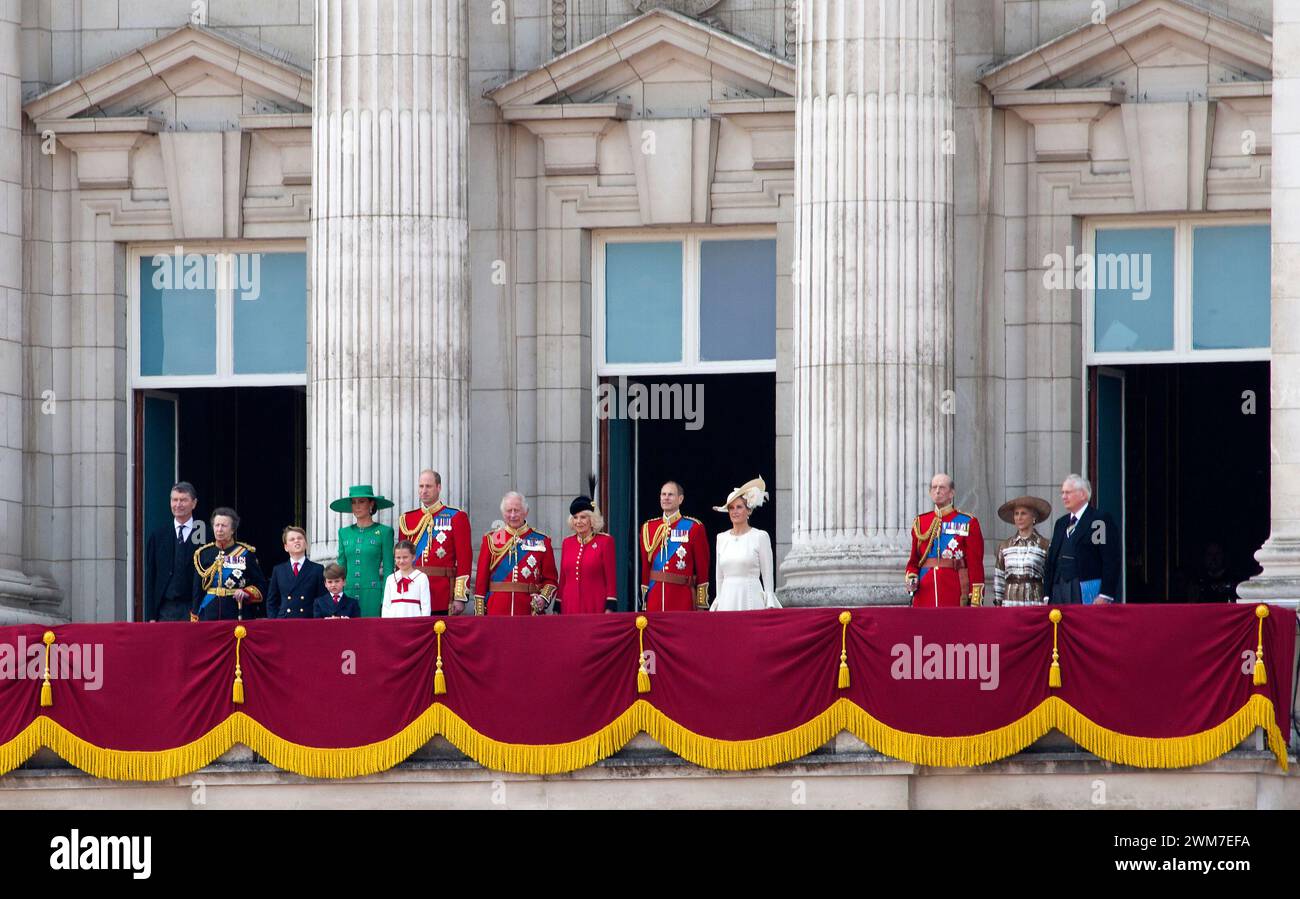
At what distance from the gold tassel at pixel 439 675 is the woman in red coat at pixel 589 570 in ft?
6.99

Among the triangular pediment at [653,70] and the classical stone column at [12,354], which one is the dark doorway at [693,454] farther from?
the classical stone column at [12,354]

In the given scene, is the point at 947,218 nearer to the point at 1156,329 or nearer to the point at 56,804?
the point at 1156,329

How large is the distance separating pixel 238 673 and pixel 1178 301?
1134 cm

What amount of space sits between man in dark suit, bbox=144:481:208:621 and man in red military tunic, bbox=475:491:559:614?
292cm

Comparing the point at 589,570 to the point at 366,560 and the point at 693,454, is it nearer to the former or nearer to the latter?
the point at 366,560

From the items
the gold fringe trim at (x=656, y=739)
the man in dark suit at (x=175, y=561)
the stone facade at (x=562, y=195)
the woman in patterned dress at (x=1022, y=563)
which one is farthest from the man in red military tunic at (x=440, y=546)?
the woman in patterned dress at (x=1022, y=563)

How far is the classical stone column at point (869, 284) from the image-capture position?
33.2 m

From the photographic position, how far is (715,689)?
29.4 m

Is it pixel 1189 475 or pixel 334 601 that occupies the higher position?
pixel 1189 475

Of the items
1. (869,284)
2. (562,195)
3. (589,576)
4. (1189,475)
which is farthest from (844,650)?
(562,195)

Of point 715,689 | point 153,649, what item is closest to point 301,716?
point 153,649

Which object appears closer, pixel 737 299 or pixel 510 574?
pixel 510 574

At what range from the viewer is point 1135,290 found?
118 ft

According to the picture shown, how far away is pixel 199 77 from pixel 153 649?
31.5 feet
